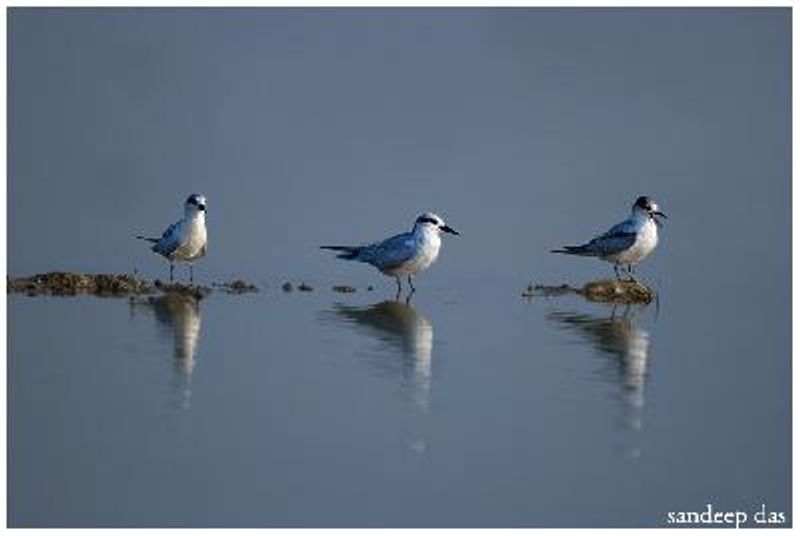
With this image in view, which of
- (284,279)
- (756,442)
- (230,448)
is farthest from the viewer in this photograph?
(284,279)

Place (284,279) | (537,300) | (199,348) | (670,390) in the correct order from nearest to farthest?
1. (670,390)
2. (199,348)
3. (537,300)
4. (284,279)

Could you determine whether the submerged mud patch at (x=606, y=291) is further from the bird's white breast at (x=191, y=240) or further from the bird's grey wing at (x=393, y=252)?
the bird's white breast at (x=191, y=240)

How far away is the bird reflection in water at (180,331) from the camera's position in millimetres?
10711

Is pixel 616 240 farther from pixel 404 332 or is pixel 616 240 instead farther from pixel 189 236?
pixel 404 332

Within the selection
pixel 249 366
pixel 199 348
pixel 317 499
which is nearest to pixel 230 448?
pixel 317 499

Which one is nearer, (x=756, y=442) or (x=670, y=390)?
(x=756, y=442)

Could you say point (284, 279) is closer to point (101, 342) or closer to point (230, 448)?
point (101, 342)

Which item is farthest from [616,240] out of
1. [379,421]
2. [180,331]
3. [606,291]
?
[379,421]

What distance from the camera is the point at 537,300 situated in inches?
685

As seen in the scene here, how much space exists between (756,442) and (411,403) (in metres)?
2.26

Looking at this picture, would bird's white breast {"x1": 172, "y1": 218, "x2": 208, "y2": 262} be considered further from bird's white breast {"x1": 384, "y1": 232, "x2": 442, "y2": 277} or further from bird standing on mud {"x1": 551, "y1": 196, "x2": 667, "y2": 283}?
bird standing on mud {"x1": 551, "y1": 196, "x2": 667, "y2": 283}

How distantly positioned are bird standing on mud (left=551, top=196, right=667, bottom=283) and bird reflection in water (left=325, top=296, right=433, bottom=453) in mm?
3041

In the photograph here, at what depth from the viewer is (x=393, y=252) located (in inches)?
704

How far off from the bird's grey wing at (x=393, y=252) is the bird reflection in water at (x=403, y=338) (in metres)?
0.82
